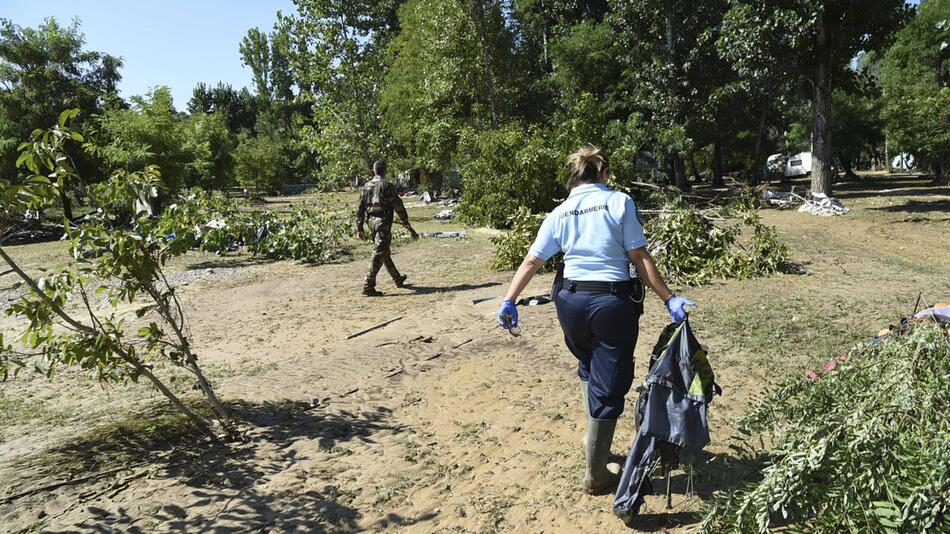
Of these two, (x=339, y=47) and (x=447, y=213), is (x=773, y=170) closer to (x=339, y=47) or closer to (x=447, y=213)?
(x=447, y=213)

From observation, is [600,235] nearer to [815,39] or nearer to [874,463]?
[874,463]

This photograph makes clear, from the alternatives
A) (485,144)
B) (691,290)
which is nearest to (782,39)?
(485,144)

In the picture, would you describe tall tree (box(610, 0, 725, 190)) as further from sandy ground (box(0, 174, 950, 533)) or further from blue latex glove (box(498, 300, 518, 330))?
blue latex glove (box(498, 300, 518, 330))

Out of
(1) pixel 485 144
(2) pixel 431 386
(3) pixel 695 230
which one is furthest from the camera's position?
(1) pixel 485 144

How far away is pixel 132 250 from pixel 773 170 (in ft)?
134

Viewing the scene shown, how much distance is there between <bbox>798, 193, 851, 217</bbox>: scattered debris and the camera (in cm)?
1602

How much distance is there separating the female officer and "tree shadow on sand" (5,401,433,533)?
1.13 meters

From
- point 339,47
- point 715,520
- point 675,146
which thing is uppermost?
point 339,47

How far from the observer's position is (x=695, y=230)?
8.77 metres

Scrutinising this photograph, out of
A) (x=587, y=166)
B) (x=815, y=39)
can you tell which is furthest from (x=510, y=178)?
(x=587, y=166)

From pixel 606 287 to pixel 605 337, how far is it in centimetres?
25

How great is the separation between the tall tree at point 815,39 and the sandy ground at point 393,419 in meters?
9.40

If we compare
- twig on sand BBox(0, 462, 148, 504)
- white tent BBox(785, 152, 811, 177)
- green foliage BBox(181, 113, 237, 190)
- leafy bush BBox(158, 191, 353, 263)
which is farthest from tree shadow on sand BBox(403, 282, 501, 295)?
white tent BBox(785, 152, 811, 177)

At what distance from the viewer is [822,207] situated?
16.3 m
